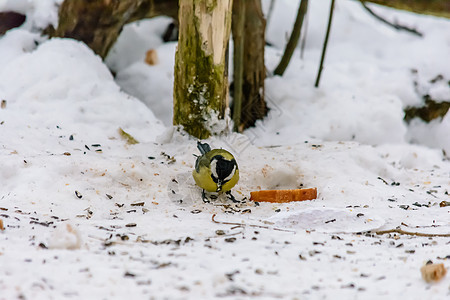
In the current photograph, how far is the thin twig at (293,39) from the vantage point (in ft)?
17.2

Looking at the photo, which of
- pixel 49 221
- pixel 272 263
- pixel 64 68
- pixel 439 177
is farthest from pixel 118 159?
pixel 439 177

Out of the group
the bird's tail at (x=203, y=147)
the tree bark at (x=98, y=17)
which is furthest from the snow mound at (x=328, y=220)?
the tree bark at (x=98, y=17)

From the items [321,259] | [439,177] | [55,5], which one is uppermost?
[55,5]

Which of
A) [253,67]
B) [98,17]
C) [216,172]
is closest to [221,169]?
[216,172]

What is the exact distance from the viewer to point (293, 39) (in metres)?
5.34

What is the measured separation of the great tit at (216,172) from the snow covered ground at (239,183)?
0.13 m

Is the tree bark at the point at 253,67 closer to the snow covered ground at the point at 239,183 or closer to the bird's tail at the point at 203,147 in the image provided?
the snow covered ground at the point at 239,183

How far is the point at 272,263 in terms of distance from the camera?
219cm

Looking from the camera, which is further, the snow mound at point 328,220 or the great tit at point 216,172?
the great tit at point 216,172

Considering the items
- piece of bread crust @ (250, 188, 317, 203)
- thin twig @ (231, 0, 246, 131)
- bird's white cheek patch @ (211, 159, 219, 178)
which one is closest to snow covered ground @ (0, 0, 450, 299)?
piece of bread crust @ (250, 188, 317, 203)

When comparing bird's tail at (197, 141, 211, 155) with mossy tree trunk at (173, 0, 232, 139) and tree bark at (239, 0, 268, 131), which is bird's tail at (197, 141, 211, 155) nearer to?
mossy tree trunk at (173, 0, 232, 139)

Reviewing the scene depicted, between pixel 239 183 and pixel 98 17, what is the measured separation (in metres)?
2.27

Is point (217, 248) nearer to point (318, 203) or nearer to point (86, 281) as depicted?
point (86, 281)

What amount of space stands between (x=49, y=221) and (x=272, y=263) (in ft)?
3.90
